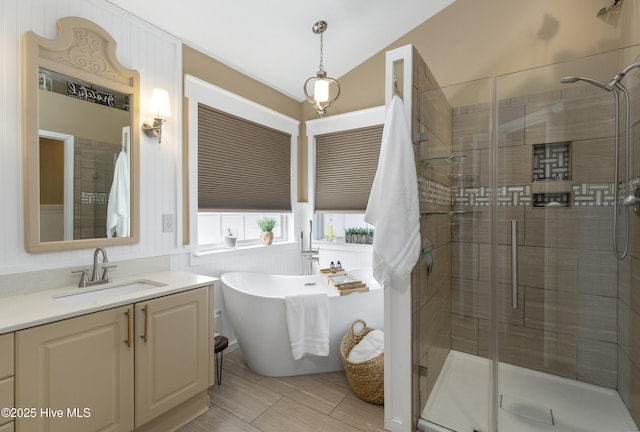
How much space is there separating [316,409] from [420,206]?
1467 millimetres

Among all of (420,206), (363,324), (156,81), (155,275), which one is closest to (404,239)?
(420,206)

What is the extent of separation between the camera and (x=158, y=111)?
2189mm

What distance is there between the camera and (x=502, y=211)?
6.02ft

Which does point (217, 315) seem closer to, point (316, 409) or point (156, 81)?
point (316, 409)

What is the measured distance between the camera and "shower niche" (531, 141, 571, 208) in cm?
181

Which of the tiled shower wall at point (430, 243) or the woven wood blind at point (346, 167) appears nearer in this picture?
the tiled shower wall at point (430, 243)

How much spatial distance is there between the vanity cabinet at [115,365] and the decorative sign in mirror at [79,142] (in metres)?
0.67

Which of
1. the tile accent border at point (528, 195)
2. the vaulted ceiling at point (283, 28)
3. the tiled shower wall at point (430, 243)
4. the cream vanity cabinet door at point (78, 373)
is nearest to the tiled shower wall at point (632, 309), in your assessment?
the tile accent border at point (528, 195)

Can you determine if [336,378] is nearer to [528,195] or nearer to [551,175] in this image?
[528,195]

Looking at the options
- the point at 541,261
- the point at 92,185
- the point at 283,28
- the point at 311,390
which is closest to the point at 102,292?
the point at 92,185

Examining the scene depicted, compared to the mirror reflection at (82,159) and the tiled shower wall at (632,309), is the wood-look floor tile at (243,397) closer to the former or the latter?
the mirror reflection at (82,159)

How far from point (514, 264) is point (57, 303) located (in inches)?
97.1

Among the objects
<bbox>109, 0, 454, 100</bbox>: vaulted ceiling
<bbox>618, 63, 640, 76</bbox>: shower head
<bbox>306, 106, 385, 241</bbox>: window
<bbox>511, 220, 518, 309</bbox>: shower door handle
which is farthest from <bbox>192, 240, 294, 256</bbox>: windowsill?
<bbox>618, 63, 640, 76</bbox>: shower head

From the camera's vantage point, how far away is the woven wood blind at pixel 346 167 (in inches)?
133
